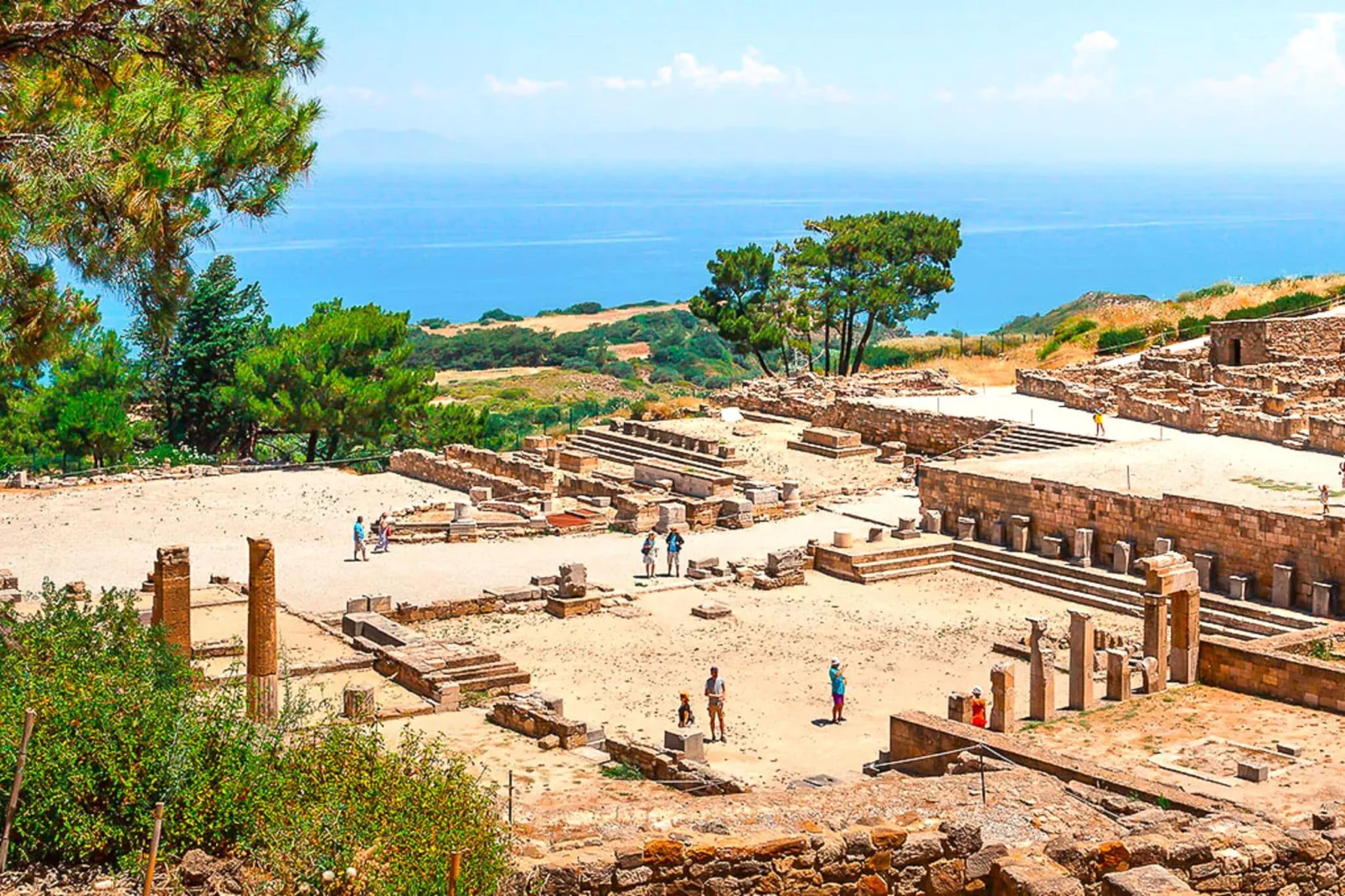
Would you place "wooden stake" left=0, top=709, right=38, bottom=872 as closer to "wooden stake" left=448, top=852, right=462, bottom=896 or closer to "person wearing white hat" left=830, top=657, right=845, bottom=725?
"wooden stake" left=448, top=852, right=462, bottom=896

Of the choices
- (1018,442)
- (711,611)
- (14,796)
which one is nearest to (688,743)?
(711,611)

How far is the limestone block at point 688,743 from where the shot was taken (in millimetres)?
18688

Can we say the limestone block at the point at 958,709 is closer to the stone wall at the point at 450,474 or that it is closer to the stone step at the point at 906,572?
the stone step at the point at 906,572

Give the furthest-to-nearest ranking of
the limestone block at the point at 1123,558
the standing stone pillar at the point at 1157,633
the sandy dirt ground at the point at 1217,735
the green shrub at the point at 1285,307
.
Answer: the green shrub at the point at 1285,307 → the limestone block at the point at 1123,558 → the standing stone pillar at the point at 1157,633 → the sandy dirt ground at the point at 1217,735

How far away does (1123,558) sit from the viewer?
1112 inches

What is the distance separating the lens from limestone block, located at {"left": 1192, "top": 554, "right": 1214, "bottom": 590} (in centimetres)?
2722

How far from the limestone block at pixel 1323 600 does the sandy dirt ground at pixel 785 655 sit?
2.69 metres

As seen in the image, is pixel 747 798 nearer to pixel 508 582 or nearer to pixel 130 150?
pixel 130 150

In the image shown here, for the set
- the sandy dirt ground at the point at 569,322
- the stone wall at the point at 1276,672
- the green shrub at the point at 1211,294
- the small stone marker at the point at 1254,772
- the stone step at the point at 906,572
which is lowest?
the small stone marker at the point at 1254,772

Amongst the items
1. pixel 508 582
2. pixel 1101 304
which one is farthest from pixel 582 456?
pixel 1101 304

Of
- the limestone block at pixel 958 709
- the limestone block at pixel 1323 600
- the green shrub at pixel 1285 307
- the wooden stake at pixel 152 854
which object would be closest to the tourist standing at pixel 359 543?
the limestone block at pixel 958 709

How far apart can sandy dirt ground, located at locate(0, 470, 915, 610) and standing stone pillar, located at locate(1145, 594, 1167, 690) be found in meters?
10.8

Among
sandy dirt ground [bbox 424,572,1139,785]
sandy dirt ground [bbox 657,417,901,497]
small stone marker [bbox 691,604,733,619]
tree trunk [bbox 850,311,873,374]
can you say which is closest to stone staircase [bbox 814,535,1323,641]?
sandy dirt ground [bbox 424,572,1139,785]

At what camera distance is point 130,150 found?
14.1m
